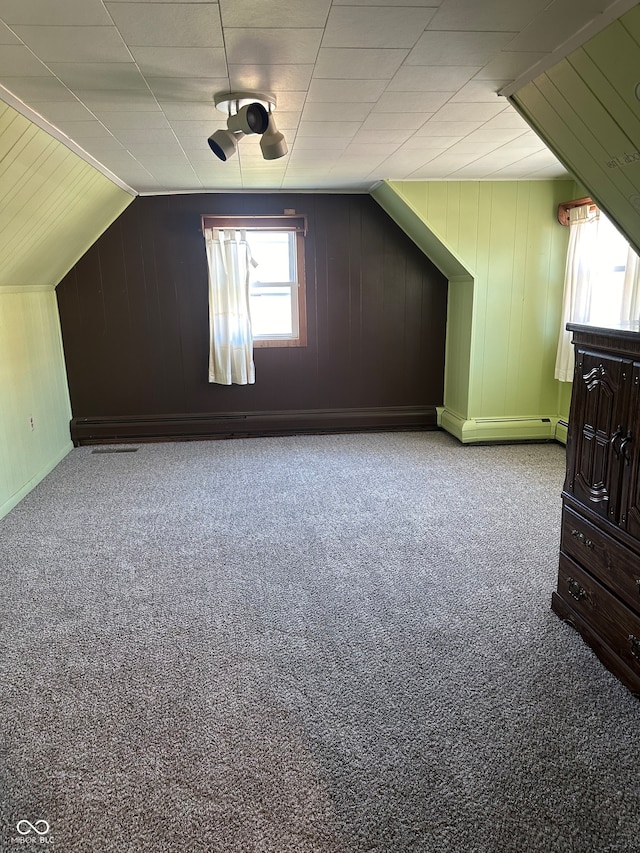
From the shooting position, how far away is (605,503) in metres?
2.06

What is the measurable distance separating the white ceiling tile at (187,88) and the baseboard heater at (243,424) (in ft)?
10.1

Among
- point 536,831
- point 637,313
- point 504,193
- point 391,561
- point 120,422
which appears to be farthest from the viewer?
point 120,422

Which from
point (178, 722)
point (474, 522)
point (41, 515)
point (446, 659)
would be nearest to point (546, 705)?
point (446, 659)

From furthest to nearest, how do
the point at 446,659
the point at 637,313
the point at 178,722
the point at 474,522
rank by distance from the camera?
the point at 637,313 < the point at 474,522 < the point at 446,659 < the point at 178,722

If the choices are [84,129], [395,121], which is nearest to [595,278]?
[395,121]

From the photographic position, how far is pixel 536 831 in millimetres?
1440

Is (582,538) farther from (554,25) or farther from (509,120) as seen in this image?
(509,120)

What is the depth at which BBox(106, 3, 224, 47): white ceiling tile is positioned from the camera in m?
1.59

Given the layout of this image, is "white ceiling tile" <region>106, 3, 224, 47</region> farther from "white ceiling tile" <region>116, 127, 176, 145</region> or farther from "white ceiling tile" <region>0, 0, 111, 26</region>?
"white ceiling tile" <region>116, 127, 176, 145</region>

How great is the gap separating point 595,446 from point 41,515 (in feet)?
10.1

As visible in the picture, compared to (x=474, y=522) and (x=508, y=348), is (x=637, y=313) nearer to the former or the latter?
(x=508, y=348)

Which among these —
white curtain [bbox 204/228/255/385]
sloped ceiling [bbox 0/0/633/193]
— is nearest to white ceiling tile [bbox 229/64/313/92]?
sloped ceiling [bbox 0/0/633/193]

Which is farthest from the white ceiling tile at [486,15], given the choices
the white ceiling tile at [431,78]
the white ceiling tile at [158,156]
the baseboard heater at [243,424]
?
the baseboard heater at [243,424]

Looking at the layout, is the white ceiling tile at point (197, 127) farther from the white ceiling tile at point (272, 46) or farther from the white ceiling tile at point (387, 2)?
the white ceiling tile at point (387, 2)
